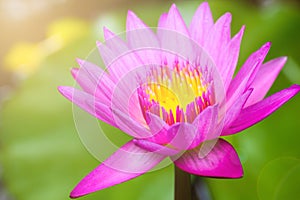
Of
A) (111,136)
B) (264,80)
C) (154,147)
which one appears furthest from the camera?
(111,136)

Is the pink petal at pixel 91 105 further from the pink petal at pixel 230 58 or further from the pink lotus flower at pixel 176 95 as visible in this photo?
the pink petal at pixel 230 58

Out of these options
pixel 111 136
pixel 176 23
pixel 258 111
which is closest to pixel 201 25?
pixel 176 23

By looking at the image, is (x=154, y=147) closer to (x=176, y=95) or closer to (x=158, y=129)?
(x=158, y=129)

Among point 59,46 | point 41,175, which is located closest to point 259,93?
point 41,175

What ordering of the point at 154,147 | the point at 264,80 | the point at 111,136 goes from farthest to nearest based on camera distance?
1. the point at 111,136
2. the point at 264,80
3. the point at 154,147

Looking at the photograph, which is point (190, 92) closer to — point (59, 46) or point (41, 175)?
point (41, 175)

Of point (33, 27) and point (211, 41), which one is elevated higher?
point (33, 27)

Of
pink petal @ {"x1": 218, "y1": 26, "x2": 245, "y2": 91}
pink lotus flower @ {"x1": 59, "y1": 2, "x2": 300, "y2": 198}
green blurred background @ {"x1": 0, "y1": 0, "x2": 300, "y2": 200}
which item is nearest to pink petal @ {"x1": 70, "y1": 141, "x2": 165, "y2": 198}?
pink lotus flower @ {"x1": 59, "y1": 2, "x2": 300, "y2": 198}
